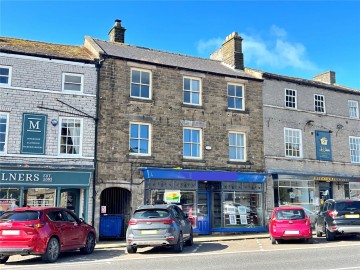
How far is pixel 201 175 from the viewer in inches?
845

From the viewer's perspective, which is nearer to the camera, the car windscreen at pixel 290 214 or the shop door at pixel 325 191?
the car windscreen at pixel 290 214

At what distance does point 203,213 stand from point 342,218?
24.6ft

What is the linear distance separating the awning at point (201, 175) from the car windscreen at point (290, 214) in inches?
213

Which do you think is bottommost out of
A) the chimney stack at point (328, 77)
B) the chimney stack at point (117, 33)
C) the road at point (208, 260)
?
the road at point (208, 260)

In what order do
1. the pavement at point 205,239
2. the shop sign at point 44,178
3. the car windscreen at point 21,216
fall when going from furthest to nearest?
the shop sign at point 44,178 → the pavement at point 205,239 → the car windscreen at point 21,216

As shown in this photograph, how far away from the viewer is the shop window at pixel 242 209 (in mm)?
22188

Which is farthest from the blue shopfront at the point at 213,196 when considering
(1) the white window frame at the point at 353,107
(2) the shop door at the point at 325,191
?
(1) the white window frame at the point at 353,107

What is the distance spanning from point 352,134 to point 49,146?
19.4 m

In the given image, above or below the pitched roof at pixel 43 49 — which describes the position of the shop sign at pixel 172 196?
below

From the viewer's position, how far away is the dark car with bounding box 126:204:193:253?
44.1ft

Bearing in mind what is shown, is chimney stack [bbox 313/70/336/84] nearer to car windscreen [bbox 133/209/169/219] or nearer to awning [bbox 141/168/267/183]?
awning [bbox 141/168/267/183]

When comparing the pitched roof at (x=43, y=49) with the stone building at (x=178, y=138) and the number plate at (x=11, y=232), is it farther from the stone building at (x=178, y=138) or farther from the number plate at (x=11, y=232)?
the number plate at (x=11, y=232)

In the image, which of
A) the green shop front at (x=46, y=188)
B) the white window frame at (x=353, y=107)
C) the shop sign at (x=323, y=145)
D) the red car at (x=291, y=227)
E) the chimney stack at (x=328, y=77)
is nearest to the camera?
the red car at (x=291, y=227)

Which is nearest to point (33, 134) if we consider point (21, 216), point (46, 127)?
point (46, 127)
